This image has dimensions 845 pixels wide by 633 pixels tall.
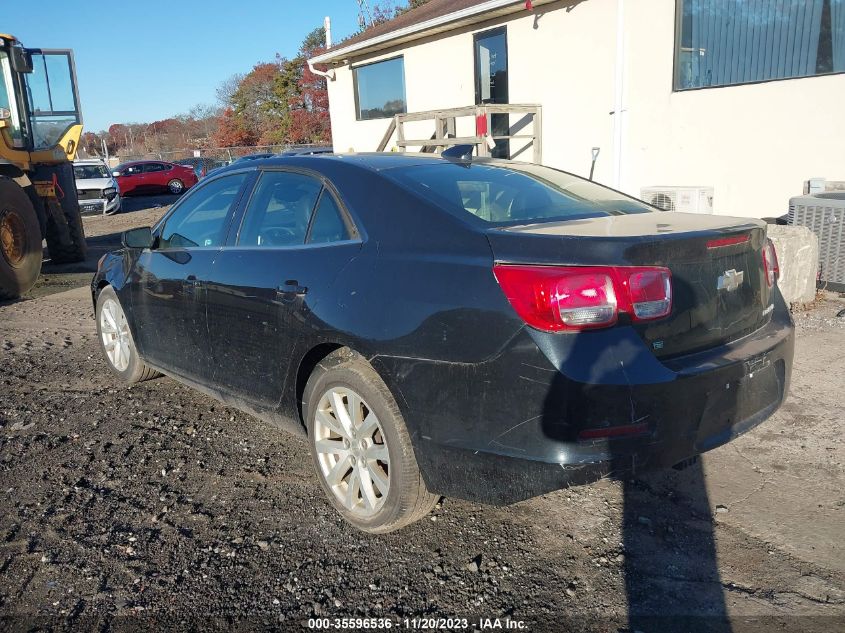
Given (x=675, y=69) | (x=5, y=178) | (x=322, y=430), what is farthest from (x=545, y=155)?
(x=322, y=430)

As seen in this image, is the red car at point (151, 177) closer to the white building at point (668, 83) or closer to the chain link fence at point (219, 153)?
the chain link fence at point (219, 153)

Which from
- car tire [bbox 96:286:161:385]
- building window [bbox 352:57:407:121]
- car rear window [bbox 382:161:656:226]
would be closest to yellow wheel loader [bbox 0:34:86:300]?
car tire [bbox 96:286:161:385]

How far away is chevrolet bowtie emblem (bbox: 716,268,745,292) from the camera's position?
9.06 feet

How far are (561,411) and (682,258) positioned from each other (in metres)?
0.74

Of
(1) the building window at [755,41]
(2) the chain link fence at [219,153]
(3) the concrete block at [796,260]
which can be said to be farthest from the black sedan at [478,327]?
(2) the chain link fence at [219,153]

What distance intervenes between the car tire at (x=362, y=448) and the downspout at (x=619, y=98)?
25.3 ft

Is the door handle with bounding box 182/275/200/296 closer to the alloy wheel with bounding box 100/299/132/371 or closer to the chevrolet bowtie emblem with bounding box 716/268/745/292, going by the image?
the alloy wheel with bounding box 100/299/132/371

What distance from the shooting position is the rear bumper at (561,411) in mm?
2395

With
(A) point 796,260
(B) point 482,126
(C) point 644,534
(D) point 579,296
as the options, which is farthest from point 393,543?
(B) point 482,126

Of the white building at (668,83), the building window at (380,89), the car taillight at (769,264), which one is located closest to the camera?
the car taillight at (769,264)

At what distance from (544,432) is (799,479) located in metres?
1.79

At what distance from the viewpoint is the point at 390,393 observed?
284 cm

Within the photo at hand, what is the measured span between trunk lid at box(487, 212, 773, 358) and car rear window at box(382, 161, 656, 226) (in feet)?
0.75

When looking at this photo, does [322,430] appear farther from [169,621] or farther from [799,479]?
[799,479]
